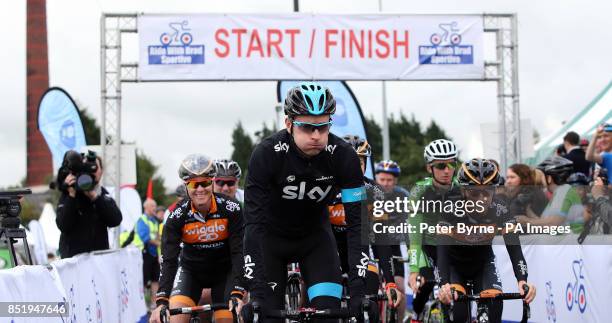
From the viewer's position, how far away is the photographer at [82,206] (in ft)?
32.1

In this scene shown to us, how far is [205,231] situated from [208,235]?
0.04 metres

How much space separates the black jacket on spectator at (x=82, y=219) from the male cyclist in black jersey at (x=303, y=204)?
12.4ft

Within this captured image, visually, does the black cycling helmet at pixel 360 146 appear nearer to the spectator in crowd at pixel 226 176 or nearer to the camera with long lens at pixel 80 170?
the spectator in crowd at pixel 226 176

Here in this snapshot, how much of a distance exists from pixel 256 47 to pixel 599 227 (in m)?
10.1

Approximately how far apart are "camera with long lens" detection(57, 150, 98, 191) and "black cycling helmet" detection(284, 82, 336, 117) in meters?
4.24

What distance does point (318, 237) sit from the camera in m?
6.68

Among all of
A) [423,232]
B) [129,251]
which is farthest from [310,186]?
[129,251]

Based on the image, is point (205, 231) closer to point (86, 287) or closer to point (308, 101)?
point (86, 287)

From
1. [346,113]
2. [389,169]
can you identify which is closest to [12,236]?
[389,169]

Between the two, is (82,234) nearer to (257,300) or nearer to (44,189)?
(257,300)

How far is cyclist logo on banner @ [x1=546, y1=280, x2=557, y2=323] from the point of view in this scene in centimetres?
1068

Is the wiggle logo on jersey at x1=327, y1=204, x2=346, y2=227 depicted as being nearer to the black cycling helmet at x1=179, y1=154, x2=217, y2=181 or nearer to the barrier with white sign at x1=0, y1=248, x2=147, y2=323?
the black cycling helmet at x1=179, y1=154, x2=217, y2=181

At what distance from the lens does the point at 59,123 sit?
2159cm
